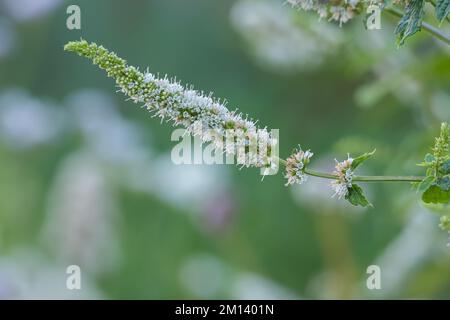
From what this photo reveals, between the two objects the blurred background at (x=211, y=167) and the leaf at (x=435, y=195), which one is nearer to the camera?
the leaf at (x=435, y=195)

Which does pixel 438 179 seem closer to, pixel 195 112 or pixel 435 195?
pixel 435 195

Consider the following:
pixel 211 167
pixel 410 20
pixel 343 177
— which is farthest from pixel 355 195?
pixel 211 167

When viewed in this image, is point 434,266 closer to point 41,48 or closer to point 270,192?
point 270,192

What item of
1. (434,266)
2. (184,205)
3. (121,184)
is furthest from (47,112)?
(434,266)

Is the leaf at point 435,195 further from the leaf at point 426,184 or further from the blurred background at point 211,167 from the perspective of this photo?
the blurred background at point 211,167

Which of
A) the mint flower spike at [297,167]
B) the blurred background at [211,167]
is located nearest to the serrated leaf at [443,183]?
the mint flower spike at [297,167]

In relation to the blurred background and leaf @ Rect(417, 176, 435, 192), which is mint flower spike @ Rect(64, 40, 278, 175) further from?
the blurred background
